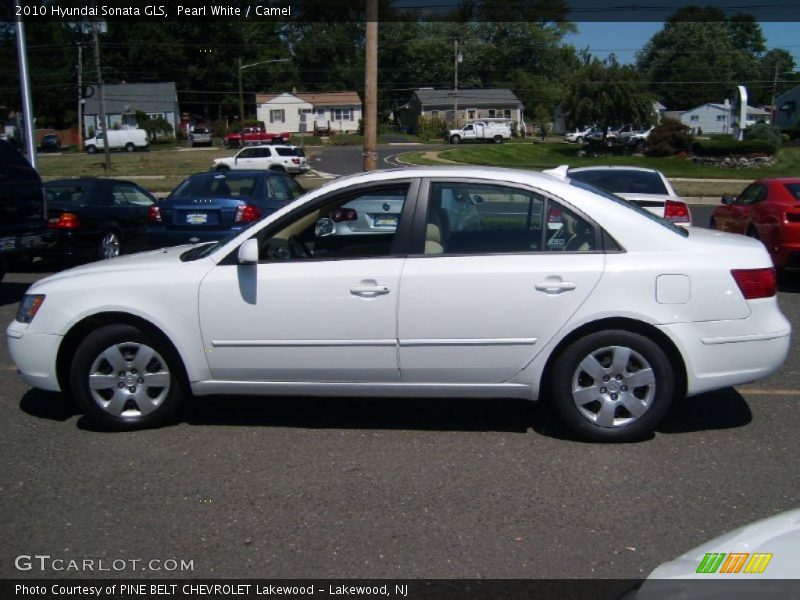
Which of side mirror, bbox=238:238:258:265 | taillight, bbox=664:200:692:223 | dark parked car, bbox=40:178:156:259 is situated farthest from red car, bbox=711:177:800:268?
dark parked car, bbox=40:178:156:259

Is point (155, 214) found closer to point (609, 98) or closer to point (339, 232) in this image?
point (339, 232)

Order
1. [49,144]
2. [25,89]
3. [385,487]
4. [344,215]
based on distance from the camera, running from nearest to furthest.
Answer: [385,487] → [344,215] → [25,89] → [49,144]

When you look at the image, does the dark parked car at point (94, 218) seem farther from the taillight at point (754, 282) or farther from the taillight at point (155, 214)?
the taillight at point (754, 282)

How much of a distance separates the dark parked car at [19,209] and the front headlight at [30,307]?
14.8ft

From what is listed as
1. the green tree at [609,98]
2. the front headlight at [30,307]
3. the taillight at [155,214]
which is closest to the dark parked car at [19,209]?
the taillight at [155,214]

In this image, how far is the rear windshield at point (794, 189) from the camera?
1035cm

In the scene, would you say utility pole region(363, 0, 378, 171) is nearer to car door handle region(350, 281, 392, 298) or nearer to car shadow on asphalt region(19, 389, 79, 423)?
car shadow on asphalt region(19, 389, 79, 423)

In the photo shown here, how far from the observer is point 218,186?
38.1 ft

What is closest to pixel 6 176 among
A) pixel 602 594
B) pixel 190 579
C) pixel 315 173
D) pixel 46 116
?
pixel 190 579

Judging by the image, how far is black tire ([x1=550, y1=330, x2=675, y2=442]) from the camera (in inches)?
194

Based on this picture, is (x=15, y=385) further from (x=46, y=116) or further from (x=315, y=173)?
(x=46, y=116)

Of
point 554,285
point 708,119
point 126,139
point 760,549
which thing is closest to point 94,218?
point 554,285

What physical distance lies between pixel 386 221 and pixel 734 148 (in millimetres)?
Result: 37596

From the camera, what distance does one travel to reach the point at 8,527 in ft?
13.2
